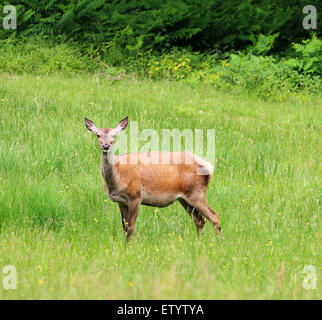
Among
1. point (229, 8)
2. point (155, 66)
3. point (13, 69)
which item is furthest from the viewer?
point (229, 8)

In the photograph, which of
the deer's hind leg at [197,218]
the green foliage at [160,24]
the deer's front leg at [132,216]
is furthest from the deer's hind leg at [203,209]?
the green foliage at [160,24]

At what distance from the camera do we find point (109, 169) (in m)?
6.47

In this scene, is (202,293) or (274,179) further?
(274,179)

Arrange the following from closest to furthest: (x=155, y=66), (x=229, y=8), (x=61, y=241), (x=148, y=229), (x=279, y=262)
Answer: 1. (x=279, y=262)
2. (x=61, y=241)
3. (x=148, y=229)
4. (x=155, y=66)
5. (x=229, y=8)

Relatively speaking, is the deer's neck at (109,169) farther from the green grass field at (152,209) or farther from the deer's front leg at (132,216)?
the green grass field at (152,209)

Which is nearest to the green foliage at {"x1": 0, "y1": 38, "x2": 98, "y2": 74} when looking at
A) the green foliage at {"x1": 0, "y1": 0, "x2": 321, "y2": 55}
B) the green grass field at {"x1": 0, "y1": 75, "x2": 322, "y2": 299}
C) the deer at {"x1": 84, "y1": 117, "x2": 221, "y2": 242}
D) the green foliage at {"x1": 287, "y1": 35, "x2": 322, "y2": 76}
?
the green foliage at {"x1": 0, "y1": 0, "x2": 321, "y2": 55}

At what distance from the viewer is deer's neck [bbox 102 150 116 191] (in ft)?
21.1

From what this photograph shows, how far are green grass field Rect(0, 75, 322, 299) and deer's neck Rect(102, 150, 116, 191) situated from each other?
58 centimetres

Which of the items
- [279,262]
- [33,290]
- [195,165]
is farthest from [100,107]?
[33,290]

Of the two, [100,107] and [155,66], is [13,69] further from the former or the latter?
[100,107]

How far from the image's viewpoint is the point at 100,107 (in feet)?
37.0

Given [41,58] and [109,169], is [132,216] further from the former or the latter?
[41,58]
